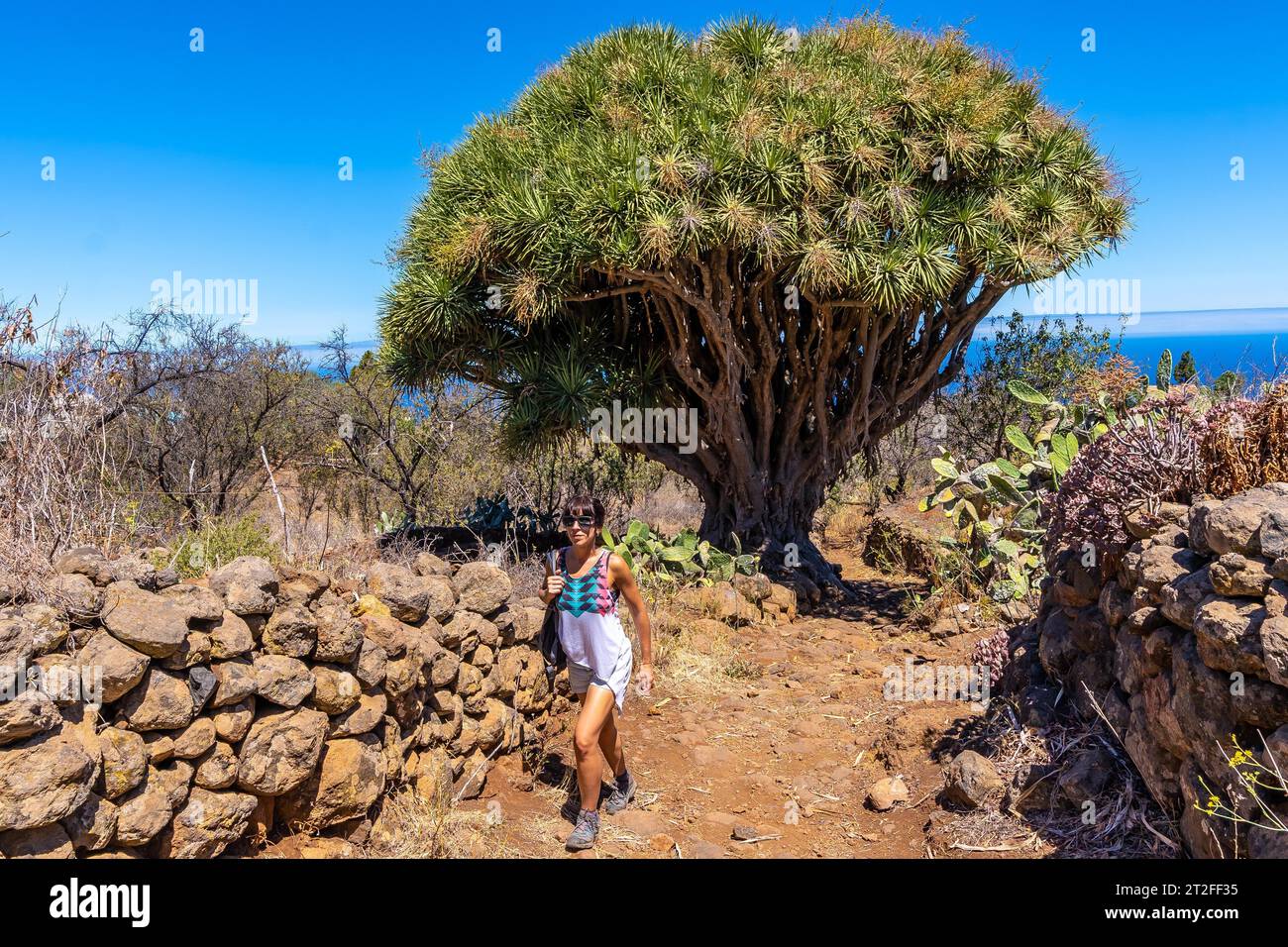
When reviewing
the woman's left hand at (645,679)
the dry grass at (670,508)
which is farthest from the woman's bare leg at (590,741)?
the dry grass at (670,508)

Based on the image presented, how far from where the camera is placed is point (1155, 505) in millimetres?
3742

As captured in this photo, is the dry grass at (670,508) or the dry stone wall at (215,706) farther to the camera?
the dry grass at (670,508)

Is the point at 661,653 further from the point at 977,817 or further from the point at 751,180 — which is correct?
the point at 751,180

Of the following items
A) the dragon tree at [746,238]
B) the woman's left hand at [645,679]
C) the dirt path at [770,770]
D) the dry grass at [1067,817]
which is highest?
the dragon tree at [746,238]

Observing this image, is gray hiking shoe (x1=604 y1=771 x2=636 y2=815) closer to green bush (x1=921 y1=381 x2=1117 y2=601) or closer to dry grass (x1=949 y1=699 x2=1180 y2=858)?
dry grass (x1=949 y1=699 x2=1180 y2=858)

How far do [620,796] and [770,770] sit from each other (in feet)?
3.15

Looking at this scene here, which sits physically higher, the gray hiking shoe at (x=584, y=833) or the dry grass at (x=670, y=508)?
the dry grass at (x=670, y=508)

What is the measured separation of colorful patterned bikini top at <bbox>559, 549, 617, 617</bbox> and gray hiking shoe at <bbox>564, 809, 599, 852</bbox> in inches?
32.9

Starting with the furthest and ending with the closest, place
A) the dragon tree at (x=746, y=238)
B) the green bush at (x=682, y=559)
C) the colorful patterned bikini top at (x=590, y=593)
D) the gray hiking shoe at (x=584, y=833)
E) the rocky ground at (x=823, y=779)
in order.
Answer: the green bush at (x=682, y=559), the dragon tree at (x=746, y=238), the colorful patterned bikini top at (x=590, y=593), the gray hiking shoe at (x=584, y=833), the rocky ground at (x=823, y=779)

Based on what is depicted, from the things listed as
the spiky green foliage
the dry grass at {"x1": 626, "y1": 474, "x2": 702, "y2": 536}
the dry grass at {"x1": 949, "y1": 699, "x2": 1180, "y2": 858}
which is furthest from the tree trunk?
the dry grass at {"x1": 949, "y1": 699, "x2": 1180, "y2": 858}

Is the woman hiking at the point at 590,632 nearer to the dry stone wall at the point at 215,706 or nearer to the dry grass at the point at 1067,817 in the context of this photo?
the dry stone wall at the point at 215,706

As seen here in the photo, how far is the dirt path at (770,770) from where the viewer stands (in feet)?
12.9

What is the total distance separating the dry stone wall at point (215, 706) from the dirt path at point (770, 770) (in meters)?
0.52
